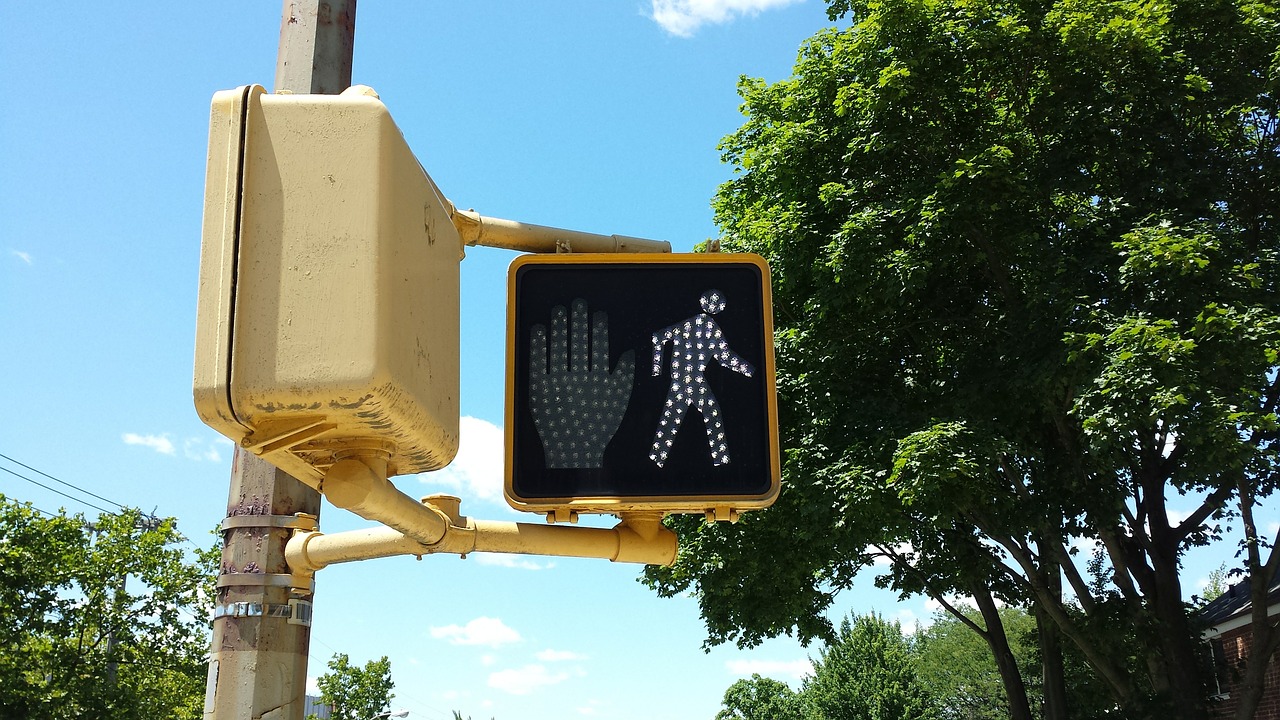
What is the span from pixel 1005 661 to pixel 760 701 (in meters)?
54.2

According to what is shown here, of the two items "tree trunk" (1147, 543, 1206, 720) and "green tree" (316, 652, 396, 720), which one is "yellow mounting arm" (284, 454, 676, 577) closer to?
"tree trunk" (1147, 543, 1206, 720)

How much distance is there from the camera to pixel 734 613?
21.4 meters

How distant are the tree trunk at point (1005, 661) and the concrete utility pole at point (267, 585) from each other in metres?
22.4

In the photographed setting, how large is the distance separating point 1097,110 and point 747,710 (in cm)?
6639

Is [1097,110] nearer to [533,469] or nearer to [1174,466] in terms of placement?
[1174,466]

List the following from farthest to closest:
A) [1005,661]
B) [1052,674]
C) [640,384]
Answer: [1005,661]
[1052,674]
[640,384]

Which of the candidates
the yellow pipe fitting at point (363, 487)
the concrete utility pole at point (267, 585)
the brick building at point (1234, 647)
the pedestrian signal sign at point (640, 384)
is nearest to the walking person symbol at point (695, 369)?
the pedestrian signal sign at point (640, 384)

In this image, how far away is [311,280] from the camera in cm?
140

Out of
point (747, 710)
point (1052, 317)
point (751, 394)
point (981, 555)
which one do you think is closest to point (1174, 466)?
point (981, 555)

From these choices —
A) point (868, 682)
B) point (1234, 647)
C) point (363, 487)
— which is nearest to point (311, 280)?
point (363, 487)

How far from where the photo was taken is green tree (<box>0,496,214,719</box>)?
2612 centimetres

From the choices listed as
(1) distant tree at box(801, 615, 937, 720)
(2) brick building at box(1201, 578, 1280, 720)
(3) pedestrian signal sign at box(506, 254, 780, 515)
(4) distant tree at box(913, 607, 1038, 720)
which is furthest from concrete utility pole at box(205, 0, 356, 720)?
(4) distant tree at box(913, 607, 1038, 720)

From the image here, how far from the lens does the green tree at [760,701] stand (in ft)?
233

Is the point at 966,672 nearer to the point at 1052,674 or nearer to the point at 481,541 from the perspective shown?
the point at 1052,674
